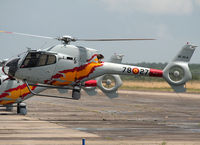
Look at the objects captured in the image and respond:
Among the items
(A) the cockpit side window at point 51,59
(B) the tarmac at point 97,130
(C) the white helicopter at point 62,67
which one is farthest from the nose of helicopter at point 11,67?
(B) the tarmac at point 97,130

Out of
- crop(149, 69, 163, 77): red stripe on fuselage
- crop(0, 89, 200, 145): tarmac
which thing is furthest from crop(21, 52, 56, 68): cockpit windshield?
crop(149, 69, 163, 77): red stripe on fuselage

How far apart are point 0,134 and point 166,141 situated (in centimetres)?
726

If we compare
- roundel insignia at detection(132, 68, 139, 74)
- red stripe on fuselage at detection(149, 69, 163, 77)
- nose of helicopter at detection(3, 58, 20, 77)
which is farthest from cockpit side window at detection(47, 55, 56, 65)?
red stripe on fuselage at detection(149, 69, 163, 77)

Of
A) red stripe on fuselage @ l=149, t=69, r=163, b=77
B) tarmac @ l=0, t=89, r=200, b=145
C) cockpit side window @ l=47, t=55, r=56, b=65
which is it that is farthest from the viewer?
red stripe on fuselage @ l=149, t=69, r=163, b=77

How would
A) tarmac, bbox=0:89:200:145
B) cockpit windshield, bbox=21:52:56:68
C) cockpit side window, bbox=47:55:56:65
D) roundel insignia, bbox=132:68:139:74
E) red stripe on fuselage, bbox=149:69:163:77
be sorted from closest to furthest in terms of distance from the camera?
tarmac, bbox=0:89:200:145 < cockpit windshield, bbox=21:52:56:68 < cockpit side window, bbox=47:55:56:65 < roundel insignia, bbox=132:68:139:74 < red stripe on fuselage, bbox=149:69:163:77

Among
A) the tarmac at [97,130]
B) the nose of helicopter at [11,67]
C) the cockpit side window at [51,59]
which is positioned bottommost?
the tarmac at [97,130]

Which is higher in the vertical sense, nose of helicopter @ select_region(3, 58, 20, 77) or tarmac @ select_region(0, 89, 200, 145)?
nose of helicopter @ select_region(3, 58, 20, 77)

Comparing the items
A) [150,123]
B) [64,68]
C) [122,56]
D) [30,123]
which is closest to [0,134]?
[30,123]

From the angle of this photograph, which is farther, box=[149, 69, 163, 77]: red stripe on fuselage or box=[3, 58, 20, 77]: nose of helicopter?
box=[149, 69, 163, 77]: red stripe on fuselage

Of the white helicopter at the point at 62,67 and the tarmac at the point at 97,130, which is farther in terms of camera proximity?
the white helicopter at the point at 62,67

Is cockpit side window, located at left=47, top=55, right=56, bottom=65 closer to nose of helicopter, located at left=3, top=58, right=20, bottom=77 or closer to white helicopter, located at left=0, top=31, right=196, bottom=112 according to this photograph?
white helicopter, located at left=0, top=31, right=196, bottom=112

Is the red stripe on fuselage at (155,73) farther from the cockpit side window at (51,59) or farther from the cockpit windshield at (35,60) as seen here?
the cockpit windshield at (35,60)

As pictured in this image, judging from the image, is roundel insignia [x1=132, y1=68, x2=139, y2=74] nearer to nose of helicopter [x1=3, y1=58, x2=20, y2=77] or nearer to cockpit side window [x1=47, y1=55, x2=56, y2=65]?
cockpit side window [x1=47, y1=55, x2=56, y2=65]

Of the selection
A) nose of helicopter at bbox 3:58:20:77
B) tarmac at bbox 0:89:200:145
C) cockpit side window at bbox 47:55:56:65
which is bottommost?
tarmac at bbox 0:89:200:145
